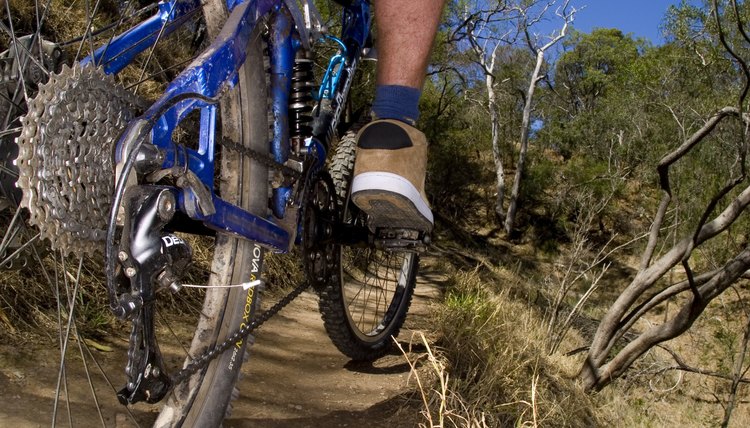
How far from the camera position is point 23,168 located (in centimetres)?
106

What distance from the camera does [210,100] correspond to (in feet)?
4.48

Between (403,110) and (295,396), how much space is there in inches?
47.5

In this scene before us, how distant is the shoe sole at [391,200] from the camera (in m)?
1.78

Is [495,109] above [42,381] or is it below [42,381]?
above

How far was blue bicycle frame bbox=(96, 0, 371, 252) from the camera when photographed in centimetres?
127

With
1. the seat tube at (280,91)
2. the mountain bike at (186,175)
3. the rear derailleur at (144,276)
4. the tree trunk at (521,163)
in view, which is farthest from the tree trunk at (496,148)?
the rear derailleur at (144,276)

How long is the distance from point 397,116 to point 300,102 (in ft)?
0.94

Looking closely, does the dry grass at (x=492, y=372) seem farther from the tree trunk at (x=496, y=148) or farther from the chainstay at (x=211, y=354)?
the tree trunk at (x=496, y=148)

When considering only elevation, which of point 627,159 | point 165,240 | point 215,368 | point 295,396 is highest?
point 627,159

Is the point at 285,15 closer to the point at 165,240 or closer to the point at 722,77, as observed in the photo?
the point at 165,240

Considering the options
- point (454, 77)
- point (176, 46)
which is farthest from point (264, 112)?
point (454, 77)

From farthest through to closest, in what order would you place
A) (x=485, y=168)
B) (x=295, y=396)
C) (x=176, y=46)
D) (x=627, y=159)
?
(x=485, y=168) → (x=627, y=159) → (x=176, y=46) → (x=295, y=396)

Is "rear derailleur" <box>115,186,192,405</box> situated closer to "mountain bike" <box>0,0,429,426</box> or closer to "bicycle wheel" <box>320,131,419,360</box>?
"mountain bike" <box>0,0,429,426</box>

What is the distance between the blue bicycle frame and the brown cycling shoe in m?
0.19
